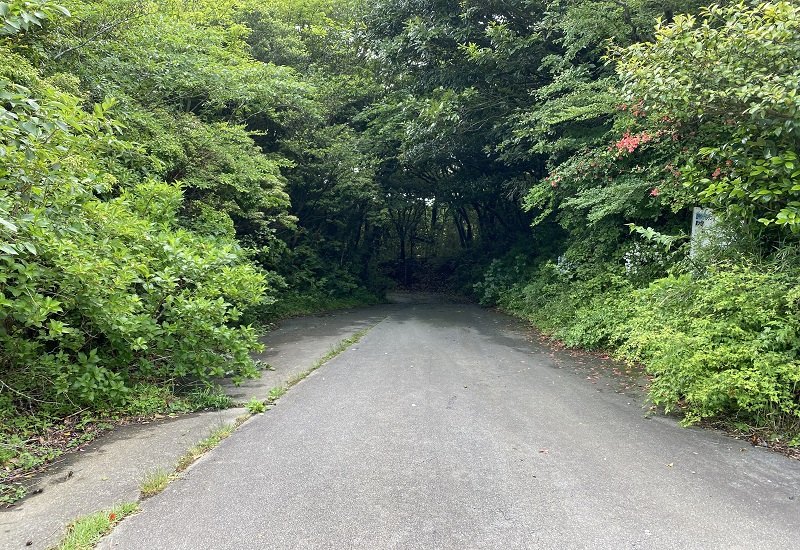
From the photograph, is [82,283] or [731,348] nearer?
[82,283]

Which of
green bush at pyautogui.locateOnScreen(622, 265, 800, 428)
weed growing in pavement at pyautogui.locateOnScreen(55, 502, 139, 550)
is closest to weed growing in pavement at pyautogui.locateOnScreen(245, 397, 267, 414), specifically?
weed growing in pavement at pyautogui.locateOnScreen(55, 502, 139, 550)

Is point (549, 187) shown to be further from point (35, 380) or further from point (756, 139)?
point (35, 380)

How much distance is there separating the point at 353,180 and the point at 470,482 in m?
14.3

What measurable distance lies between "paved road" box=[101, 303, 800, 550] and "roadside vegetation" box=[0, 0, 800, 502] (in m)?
0.88

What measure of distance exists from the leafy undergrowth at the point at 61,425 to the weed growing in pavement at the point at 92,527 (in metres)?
0.73

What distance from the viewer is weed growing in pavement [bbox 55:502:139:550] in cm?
282

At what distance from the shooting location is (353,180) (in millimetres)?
16938

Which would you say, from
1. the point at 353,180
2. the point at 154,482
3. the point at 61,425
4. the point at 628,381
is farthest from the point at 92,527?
A: the point at 353,180

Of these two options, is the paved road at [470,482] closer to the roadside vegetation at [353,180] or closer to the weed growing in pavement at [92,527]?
the weed growing in pavement at [92,527]

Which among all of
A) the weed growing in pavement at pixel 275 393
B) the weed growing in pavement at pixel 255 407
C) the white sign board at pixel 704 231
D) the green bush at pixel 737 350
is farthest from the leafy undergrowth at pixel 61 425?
the white sign board at pixel 704 231

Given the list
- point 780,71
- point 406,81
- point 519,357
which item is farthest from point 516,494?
point 406,81

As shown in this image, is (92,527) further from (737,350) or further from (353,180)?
(353,180)

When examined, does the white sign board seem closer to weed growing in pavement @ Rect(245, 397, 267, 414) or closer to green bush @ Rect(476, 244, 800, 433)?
green bush @ Rect(476, 244, 800, 433)

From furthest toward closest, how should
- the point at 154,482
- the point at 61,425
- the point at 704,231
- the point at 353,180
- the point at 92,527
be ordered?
the point at 353,180 < the point at 704,231 < the point at 61,425 < the point at 154,482 < the point at 92,527
